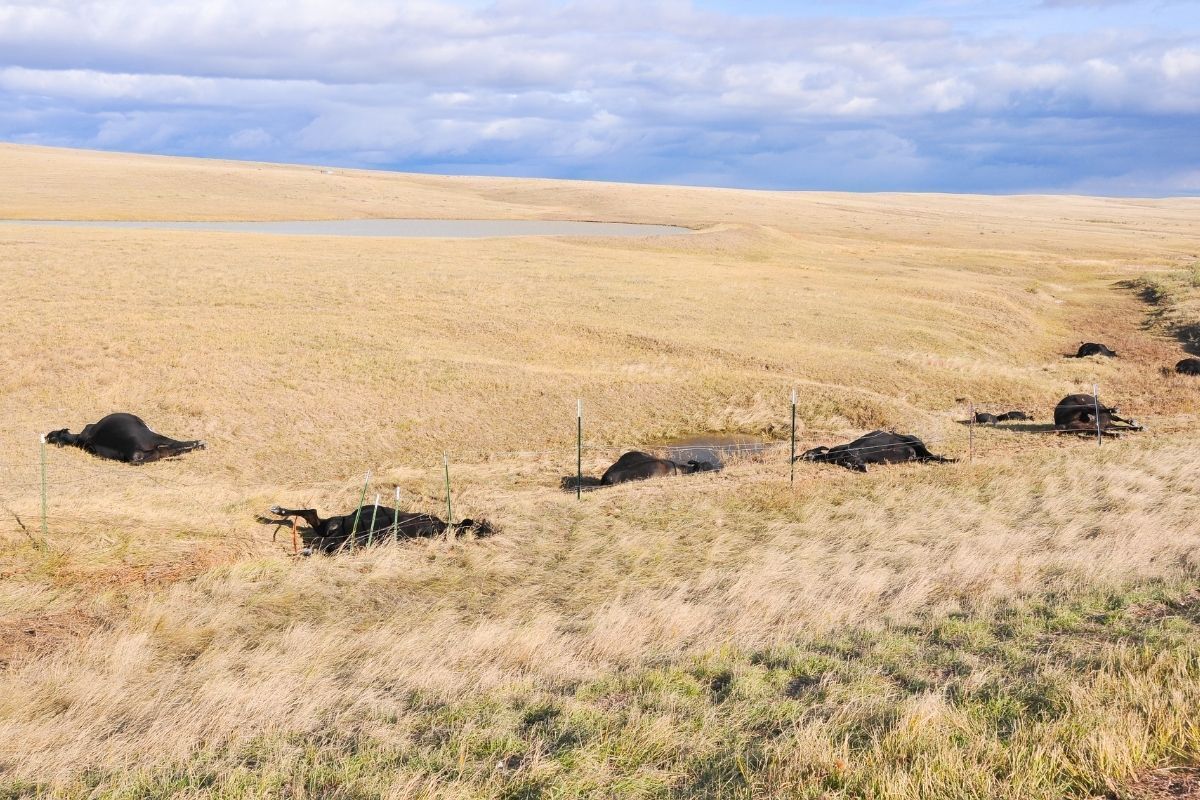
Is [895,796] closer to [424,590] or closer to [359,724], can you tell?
[359,724]

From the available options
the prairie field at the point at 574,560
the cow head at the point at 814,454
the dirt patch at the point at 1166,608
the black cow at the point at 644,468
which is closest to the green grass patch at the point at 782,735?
the prairie field at the point at 574,560

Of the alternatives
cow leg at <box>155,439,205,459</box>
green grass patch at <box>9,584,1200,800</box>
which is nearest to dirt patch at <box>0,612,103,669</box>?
green grass patch at <box>9,584,1200,800</box>

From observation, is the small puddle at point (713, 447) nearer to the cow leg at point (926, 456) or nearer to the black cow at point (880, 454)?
the black cow at point (880, 454)

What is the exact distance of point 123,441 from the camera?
19.5 metres

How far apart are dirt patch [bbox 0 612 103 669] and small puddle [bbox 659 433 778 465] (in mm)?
12375

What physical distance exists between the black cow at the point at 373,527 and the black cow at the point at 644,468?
4.40 m

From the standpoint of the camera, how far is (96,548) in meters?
12.3

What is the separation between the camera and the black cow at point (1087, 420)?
2144 centimetres

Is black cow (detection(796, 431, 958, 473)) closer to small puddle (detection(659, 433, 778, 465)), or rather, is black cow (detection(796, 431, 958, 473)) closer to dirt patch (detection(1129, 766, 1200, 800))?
small puddle (detection(659, 433, 778, 465))

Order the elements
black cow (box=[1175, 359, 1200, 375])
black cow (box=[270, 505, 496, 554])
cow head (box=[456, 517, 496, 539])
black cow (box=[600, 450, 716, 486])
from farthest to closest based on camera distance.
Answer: black cow (box=[1175, 359, 1200, 375]) → black cow (box=[600, 450, 716, 486]) → cow head (box=[456, 517, 496, 539]) → black cow (box=[270, 505, 496, 554])

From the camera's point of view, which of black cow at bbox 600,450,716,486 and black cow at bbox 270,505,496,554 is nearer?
black cow at bbox 270,505,496,554

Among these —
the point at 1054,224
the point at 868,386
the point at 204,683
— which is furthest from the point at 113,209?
the point at 1054,224

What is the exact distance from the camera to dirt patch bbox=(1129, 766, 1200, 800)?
5180 mm

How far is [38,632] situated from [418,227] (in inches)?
2843
